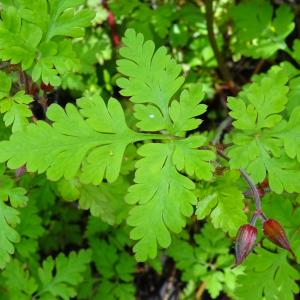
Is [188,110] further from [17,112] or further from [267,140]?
[17,112]

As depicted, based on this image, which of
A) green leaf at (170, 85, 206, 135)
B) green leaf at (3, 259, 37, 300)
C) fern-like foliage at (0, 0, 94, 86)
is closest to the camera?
green leaf at (170, 85, 206, 135)

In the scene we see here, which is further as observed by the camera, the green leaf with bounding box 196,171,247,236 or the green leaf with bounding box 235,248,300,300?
the green leaf with bounding box 235,248,300,300

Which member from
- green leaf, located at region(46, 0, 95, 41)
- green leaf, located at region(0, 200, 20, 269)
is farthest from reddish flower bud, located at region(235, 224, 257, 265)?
green leaf, located at region(46, 0, 95, 41)

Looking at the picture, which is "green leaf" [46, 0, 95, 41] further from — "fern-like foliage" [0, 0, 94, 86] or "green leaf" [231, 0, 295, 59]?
"green leaf" [231, 0, 295, 59]

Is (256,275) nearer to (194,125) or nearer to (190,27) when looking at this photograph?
(194,125)

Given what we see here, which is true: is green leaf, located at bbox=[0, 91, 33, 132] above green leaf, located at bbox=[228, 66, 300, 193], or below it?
below

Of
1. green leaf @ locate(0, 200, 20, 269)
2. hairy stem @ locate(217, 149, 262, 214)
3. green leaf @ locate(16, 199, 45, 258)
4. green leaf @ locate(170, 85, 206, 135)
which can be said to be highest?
green leaf @ locate(170, 85, 206, 135)

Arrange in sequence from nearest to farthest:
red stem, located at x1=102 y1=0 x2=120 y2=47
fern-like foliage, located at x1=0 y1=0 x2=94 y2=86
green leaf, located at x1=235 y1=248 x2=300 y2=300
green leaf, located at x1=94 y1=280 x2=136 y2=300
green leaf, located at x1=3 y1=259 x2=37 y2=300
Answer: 1. fern-like foliage, located at x1=0 y1=0 x2=94 y2=86
2. green leaf, located at x1=235 y1=248 x2=300 y2=300
3. green leaf, located at x1=3 y1=259 x2=37 y2=300
4. green leaf, located at x1=94 y1=280 x2=136 y2=300
5. red stem, located at x1=102 y1=0 x2=120 y2=47

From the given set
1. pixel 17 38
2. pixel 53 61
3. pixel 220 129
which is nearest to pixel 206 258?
pixel 220 129
